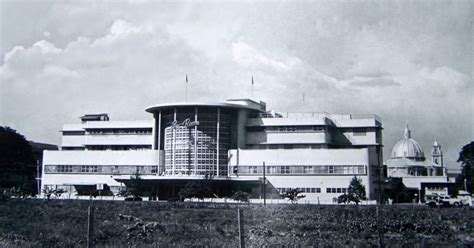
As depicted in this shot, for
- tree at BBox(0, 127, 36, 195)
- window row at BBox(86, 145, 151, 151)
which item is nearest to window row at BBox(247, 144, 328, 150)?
window row at BBox(86, 145, 151, 151)

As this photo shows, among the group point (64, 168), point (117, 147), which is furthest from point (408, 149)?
point (64, 168)

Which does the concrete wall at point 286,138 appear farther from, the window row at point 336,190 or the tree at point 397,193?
the tree at point 397,193

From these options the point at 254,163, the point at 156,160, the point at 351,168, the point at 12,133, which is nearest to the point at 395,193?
the point at 351,168

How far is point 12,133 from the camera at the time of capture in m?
104

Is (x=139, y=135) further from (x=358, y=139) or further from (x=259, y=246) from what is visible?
(x=259, y=246)

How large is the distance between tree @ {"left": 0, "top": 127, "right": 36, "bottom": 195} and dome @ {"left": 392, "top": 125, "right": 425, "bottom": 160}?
4226 inches

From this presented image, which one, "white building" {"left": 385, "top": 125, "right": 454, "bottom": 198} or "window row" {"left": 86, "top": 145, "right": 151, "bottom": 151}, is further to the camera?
"white building" {"left": 385, "top": 125, "right": 454, "bottom": 198}

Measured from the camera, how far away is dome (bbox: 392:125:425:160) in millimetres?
152625

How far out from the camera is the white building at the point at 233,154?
269 ft

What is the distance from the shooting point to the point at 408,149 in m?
153

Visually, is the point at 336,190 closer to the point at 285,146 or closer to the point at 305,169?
the point at 305,169

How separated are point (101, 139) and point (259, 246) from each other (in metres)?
89.8

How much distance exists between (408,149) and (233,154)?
85.6 m

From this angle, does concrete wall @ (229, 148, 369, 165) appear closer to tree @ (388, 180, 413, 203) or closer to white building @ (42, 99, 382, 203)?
white building @ (42, 99, 382, 203)
